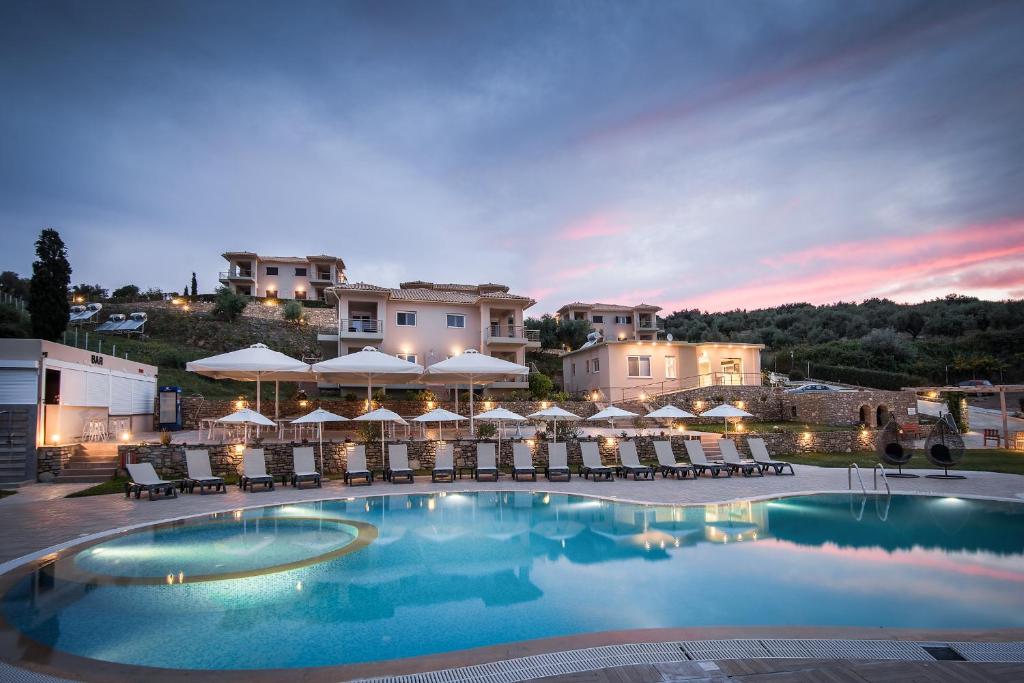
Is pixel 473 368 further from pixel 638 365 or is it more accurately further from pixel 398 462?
pixel 638 365

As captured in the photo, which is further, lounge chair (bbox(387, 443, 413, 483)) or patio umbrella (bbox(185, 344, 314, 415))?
patio umbrella (bbox(185, 344, 314, 415))

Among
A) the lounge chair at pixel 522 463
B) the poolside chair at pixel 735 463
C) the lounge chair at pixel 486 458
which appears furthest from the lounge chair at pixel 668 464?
the lounge chair at pixel 486 458

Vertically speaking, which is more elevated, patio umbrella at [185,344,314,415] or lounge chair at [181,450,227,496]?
patio umbrella at [185,344,314,415]

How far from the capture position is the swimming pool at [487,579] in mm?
5371

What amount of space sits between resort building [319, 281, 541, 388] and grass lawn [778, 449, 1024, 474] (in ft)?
49.6

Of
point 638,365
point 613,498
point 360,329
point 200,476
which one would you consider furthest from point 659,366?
point 200,476

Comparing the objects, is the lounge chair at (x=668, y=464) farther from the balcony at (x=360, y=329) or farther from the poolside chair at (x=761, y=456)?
the balcony at (x=360, y=329)

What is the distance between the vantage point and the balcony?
92.8 ft

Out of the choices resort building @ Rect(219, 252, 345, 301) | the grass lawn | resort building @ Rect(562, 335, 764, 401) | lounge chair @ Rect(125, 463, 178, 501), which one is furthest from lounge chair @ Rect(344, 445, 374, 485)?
resort building @ Rect(219, 252, 345, 301)

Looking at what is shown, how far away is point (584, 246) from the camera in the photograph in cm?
3466

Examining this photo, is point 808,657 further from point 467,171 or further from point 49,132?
point 49,132

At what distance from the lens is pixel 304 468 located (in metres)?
14.5

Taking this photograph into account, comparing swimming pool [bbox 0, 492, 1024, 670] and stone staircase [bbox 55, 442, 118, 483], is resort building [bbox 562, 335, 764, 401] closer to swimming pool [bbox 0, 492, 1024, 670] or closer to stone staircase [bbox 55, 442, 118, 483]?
swimming pool [bbox 0, 492, 1024, 670]

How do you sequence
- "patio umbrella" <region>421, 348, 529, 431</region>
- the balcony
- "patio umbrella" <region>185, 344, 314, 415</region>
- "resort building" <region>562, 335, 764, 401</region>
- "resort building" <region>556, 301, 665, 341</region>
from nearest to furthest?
"patio umbrella" <region>185, 344, 314, 415</region> → "patio umbrella" <region>421, 348, 529, 431</region> → the balcony → "resort building" <region>562, 335, 764, 401</region> → "resort building" <region>556, 301, 665, 341</region>
